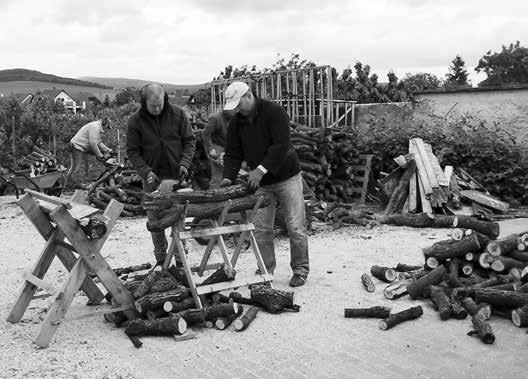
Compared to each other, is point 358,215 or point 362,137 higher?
point 362,137

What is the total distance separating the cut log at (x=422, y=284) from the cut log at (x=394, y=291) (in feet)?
0.31

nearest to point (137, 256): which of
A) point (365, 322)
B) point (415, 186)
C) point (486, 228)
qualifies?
point (365, 322)

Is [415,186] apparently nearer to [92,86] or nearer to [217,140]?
[217,140]

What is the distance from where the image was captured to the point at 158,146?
260 inches

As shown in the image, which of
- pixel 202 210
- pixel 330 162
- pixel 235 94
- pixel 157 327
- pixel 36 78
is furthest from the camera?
pixel 36 78

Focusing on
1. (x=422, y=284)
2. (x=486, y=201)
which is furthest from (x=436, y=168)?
(x=422, y=284)

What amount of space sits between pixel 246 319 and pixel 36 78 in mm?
115695

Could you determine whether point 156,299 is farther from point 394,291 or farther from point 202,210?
point 394,291

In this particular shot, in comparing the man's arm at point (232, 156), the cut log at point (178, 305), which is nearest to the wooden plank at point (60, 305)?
the cut log at point (178, 305)

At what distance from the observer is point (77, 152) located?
1329 cm

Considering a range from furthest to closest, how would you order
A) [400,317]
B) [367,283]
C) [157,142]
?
[157,142] < [367,283] < [400,317]

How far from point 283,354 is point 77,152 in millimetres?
9802

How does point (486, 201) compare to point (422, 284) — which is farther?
point (486, 201)

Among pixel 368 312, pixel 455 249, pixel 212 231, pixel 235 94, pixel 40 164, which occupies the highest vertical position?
pixel 235 94
